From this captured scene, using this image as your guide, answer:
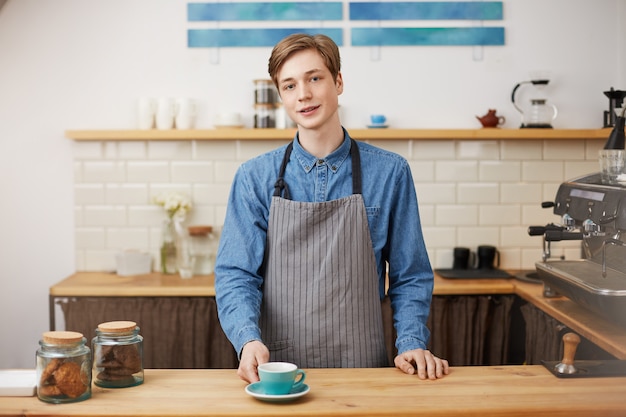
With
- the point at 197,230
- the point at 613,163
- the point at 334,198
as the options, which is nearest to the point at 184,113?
the point at 197,230

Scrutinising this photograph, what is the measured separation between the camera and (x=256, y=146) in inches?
179

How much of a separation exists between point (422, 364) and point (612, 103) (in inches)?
112

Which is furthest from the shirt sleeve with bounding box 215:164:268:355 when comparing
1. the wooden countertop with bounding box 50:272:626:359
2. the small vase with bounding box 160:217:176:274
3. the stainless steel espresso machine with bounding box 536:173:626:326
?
the small vase with bounding box 160:217:176:274

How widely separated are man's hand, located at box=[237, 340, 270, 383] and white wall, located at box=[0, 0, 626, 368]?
2.53m

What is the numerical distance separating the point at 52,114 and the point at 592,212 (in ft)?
10.3

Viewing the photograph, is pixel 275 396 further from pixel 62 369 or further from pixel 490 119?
pixel 490 119

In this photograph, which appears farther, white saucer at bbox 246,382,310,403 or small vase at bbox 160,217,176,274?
small vase at bbox 160,217,176,274

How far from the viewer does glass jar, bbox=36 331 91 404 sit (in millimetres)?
1867

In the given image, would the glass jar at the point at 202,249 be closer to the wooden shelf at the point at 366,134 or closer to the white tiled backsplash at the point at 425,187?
the white tiled backsplash at the point at 425,187

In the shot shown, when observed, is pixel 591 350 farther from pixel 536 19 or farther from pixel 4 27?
pixel 4 27

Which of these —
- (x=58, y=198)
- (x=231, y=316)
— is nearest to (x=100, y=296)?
(x=58, y=198)

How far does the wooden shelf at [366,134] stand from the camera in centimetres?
434

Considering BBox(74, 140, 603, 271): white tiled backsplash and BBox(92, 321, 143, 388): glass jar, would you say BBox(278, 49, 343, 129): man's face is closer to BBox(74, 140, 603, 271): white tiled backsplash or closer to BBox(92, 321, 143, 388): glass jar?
BBox(92, 321, 143, 388): glass jar

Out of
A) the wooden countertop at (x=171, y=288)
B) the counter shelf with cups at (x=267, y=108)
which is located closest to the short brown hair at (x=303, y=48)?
the wooden countertop at (x=171, y=288)
